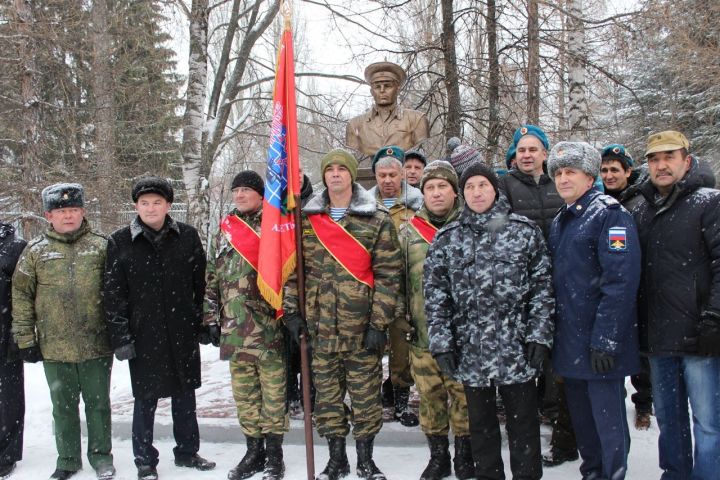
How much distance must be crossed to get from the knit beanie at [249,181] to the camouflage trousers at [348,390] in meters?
1.22

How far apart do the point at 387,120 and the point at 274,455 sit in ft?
11.4

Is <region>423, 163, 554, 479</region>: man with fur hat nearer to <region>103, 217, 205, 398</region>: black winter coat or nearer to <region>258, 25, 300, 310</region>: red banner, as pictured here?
<region>258, 25, 300, 310</region>: red banner

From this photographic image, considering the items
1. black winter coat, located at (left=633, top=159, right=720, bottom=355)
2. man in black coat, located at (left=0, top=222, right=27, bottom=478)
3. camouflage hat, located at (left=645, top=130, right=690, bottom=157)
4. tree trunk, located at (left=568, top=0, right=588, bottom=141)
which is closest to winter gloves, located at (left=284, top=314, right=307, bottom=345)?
black winter coat, located at (left=633, top=159, right=720, bottom=355)

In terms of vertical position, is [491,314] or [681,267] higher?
[681,267]

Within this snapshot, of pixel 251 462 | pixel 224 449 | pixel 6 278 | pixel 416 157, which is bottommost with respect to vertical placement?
pixel 224 449

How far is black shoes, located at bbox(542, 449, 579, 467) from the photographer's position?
12.4 feet

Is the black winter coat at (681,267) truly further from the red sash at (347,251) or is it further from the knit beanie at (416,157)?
the knit beanie at (416,157)

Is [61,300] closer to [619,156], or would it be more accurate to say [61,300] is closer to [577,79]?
[619,156]

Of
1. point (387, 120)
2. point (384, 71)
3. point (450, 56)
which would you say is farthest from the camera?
point (450, 56)

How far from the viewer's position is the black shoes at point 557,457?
12.4 feet

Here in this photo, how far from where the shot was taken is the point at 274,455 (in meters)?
3.84

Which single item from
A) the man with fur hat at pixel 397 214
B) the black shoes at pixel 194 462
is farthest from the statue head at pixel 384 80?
the black shoes at pixel 194 462

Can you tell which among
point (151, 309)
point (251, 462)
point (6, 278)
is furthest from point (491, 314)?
point (6, 278)

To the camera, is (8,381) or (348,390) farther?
(8,381)
